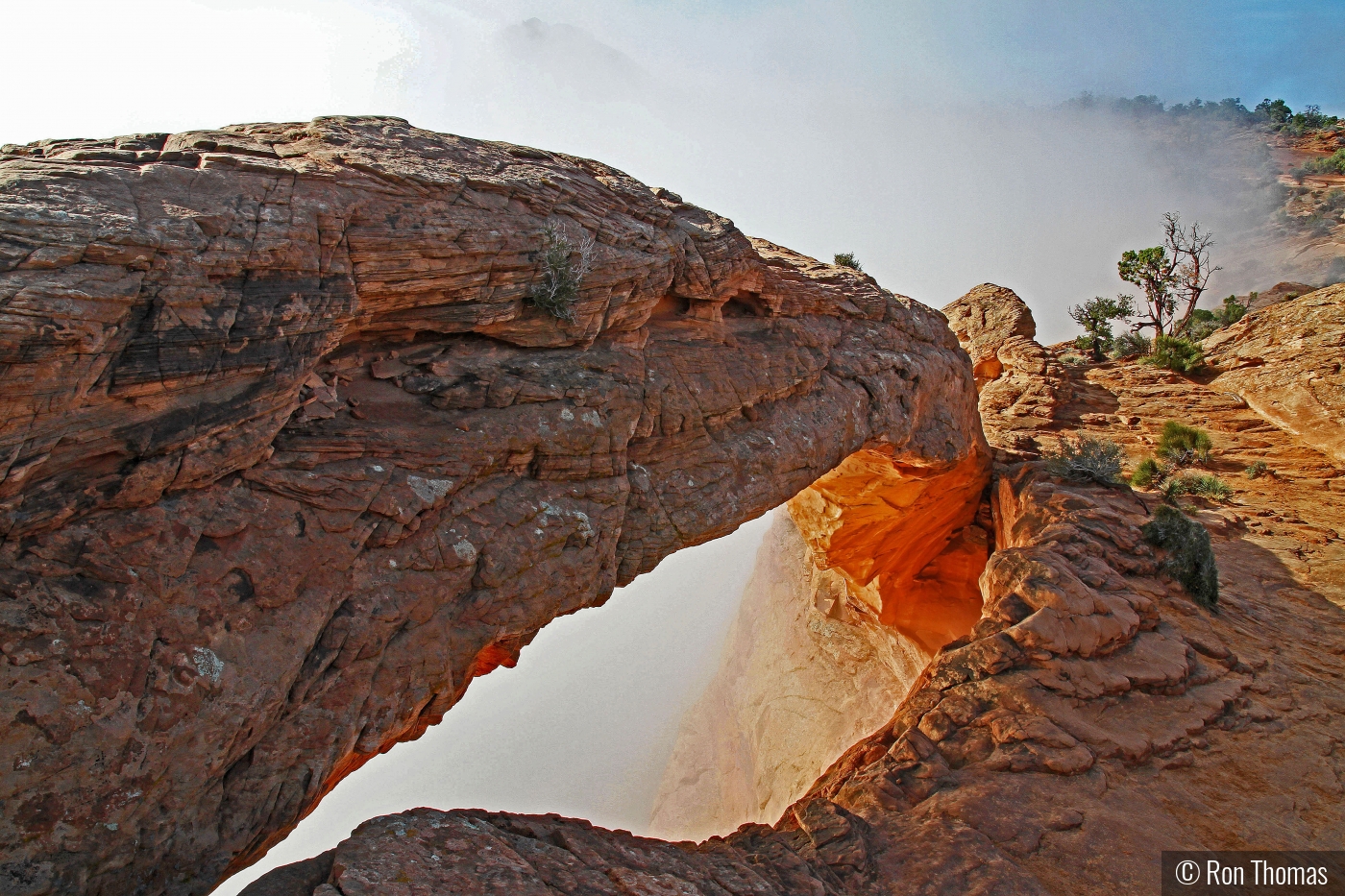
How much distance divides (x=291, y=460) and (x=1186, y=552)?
516 inches

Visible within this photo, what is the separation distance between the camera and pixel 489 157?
8.02 m

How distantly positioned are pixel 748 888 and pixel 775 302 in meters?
8.37

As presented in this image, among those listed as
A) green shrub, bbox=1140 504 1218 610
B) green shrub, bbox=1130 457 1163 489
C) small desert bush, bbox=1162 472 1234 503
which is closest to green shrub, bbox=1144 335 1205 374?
small desert bush, bbox=1162 472 1234 503

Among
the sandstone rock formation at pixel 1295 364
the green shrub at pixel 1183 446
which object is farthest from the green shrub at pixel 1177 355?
the green shrub at pixel 1183 446

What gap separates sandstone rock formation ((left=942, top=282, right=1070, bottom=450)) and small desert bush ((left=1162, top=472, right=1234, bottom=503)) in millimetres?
3272

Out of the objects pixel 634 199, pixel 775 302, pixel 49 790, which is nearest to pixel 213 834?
pixel 49 790

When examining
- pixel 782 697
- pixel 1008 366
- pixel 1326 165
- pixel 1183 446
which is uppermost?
pixel 1326 165

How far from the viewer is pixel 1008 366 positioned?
2247cm

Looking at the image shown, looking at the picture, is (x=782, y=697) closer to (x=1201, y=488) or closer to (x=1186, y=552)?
(x=1186, y=552)

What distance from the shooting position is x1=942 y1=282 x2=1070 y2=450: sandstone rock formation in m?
19.2

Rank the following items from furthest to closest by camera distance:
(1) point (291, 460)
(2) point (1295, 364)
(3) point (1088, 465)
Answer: (2) point (1295, 364), (3) point (1088, 465), (1) point (291, 460)

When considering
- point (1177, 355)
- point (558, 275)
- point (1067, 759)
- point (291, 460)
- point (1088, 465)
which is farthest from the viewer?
point (1177, 355)

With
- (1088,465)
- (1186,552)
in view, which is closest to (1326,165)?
(1088,465)

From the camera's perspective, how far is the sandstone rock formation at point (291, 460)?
4.48 meters
